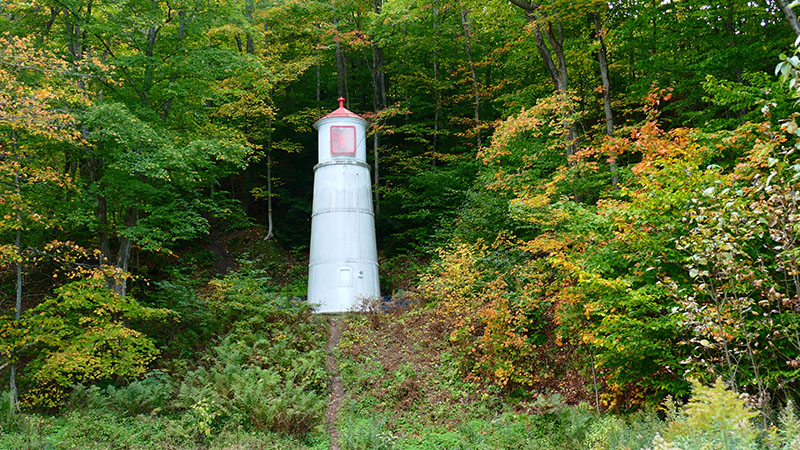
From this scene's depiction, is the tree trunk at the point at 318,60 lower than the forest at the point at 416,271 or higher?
higher

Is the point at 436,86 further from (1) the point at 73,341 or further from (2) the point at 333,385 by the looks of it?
(1) the point at 73,341

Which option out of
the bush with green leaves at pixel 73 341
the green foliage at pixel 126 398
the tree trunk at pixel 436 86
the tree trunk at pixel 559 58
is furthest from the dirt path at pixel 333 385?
the tree trunk at pixel 436 86

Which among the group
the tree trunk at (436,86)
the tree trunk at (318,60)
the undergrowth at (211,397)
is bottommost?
the undergrowth at (211,397)

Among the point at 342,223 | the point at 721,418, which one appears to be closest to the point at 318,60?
the point at 342,223

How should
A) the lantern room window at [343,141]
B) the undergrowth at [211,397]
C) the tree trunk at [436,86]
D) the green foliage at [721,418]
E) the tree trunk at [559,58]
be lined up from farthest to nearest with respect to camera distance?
the tree trunk at [436,86], the lantern room window at [343,141], the tree trunk at [559,58], the undergrowth at [211,397], the green foliage at [721,418]

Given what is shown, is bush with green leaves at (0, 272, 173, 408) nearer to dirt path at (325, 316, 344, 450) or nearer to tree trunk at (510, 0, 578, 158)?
dirt path at (325, 316, 344, 450)

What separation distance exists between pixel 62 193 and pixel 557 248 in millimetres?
9475

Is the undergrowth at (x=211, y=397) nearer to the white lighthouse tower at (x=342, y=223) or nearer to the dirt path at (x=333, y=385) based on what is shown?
the dirt path at (x=333, y=385)

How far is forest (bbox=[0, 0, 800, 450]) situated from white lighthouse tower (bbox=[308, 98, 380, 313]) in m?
1.00

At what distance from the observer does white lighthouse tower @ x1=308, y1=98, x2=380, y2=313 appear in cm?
1481

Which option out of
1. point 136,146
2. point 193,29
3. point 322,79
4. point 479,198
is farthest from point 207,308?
point 322,79

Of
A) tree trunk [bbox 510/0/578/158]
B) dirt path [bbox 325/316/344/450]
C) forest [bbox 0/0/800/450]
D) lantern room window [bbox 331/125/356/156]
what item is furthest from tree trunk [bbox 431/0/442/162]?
dirt path [bbox 325/316/344/450]

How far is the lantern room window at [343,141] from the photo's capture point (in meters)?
15.8

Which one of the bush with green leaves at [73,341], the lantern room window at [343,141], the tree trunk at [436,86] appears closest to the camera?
the bush with green leaves at [73,341]
